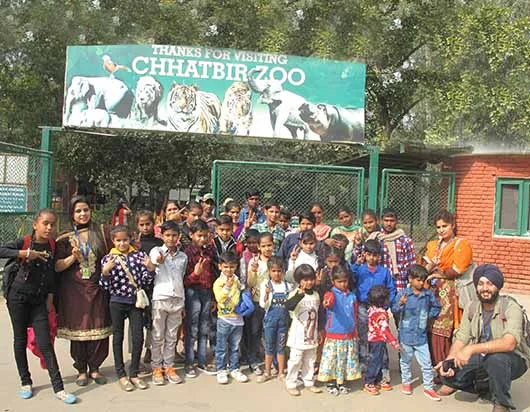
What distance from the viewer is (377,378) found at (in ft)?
14.8

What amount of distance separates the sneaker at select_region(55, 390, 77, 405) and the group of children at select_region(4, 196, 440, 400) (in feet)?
1.36

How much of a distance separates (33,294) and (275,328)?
6.31 feet

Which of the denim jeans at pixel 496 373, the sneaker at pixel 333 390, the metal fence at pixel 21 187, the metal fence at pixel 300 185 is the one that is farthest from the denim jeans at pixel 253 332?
the metal fence at pixel 21 187

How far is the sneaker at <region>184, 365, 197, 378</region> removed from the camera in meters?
4.59

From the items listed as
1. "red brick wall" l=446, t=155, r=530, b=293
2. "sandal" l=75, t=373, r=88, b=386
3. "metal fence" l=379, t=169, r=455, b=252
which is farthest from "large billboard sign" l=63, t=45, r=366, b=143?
"sandal" l=75, t=373, r=88, b=386

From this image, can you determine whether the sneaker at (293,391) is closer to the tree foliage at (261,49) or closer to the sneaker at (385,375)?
the sneaker at (385,375)

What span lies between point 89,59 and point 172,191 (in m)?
6.98

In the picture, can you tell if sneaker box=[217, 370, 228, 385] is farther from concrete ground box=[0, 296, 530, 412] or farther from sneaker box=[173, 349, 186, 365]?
sneaker box=[173, 349, 186, 365]

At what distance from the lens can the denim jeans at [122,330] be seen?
14.0 feet

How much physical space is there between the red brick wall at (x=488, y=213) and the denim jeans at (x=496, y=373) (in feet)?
18.0

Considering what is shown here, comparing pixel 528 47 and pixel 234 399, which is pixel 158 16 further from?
pixel 234 399

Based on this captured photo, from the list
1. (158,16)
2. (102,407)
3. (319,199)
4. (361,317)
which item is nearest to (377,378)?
(361,317)

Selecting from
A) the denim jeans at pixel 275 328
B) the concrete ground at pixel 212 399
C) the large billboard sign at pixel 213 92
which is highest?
the large billboard sign at pixel 213 92

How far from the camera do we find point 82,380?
14.1 ft
